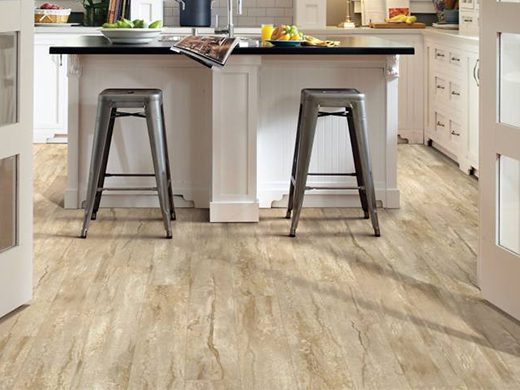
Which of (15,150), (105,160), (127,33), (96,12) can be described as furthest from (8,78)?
(96,12)

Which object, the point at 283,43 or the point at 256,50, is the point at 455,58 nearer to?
the point at 283,43

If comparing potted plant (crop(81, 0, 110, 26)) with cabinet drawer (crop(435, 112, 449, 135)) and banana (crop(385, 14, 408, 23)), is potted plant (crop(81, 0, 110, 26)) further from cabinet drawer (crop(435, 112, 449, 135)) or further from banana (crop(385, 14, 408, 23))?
cabinet drawer (crop(435, 112, 449, 135))

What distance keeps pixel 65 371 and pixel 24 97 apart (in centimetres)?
106

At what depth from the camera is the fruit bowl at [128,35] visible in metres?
5.09

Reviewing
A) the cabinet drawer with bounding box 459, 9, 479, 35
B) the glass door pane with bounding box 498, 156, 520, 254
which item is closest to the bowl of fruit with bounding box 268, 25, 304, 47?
the glass door pane with bounding box 498, 156, 520, 254

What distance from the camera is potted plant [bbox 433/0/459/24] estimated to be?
7695 millimetres

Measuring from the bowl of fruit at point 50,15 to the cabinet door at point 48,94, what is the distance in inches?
8.0

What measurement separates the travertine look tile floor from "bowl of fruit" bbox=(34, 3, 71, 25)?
3169 mm

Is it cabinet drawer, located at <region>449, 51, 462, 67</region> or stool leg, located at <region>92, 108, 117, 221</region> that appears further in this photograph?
cabinet drawer, located at <region>449, 51, 462, 67</region>

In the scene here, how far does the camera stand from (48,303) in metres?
3.47

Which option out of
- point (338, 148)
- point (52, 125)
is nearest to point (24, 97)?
point (338, 148)

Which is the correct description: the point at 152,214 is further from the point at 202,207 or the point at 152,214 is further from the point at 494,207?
the point at 494,207

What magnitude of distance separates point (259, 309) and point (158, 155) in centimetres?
146

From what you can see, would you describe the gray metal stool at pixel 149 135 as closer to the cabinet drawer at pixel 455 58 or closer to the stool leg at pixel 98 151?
the stool leg at pixel 98 151
